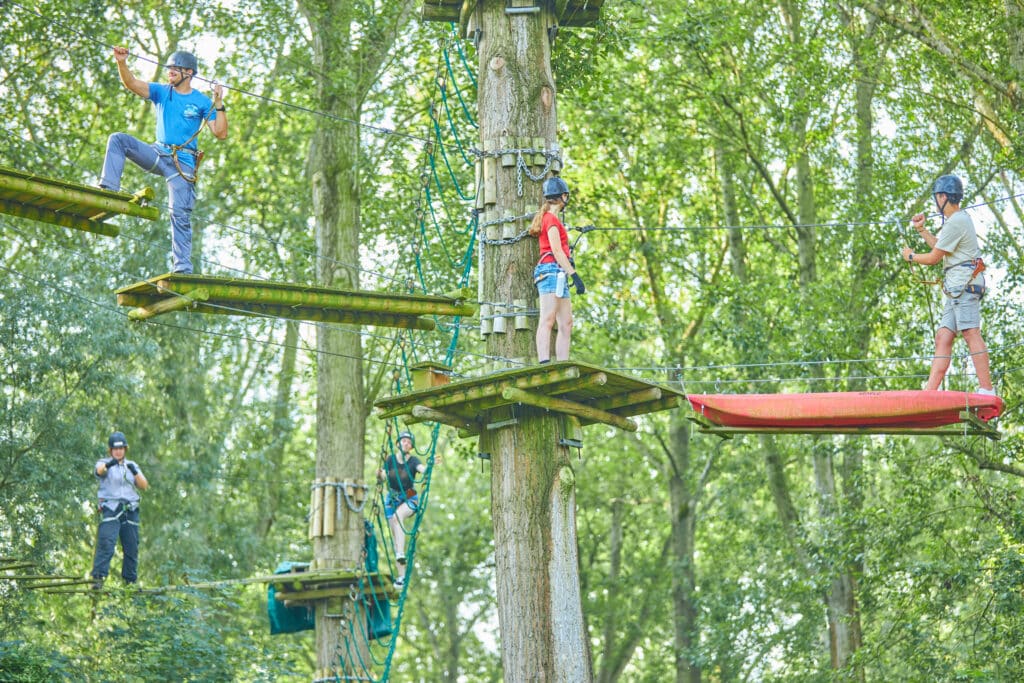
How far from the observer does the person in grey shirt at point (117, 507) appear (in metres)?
11.7

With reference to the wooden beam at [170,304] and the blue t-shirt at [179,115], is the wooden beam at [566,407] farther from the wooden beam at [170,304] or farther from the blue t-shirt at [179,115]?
the blue t-shirt at [179,115]

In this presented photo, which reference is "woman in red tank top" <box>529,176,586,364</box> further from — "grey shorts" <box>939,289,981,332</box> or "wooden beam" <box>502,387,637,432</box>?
"grey shorts" <box>939,289,981,332</box>

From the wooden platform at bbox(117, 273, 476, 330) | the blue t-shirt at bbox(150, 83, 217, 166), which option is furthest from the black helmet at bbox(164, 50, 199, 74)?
the wooden platform at bbox(117, 273, 476, 330)

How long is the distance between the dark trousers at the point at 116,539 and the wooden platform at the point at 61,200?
13.7 ft

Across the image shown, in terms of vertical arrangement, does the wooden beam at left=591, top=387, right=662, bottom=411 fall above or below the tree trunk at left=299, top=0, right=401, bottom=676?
below

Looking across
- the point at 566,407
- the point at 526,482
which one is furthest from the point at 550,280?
the point at 526,482

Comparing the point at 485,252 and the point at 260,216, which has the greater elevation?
the point at 260,216

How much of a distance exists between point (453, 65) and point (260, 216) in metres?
4.83

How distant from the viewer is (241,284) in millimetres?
8320

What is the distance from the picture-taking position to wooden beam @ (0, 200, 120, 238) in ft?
27.0

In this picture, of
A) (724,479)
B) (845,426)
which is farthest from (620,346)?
(845,426)

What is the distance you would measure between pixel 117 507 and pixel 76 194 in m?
4.64

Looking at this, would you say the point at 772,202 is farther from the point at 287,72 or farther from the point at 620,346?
the point at 287,72

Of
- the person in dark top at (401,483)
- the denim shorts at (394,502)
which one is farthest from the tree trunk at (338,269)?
the denim shorts at (394,502)
